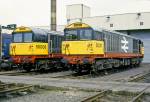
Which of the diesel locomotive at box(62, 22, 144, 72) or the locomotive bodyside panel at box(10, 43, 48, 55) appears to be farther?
the locomotive bodyside panel at box(10, 43, 48, 55)

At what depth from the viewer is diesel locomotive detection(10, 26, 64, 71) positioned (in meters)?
→ 25.2

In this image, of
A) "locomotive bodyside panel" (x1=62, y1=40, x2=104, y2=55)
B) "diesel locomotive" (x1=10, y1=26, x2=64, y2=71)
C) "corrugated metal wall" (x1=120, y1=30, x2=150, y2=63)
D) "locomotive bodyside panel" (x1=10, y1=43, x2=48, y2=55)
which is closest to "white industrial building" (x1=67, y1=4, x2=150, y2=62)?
"corrugated metal wall" (x1=120, y1=30, x2=150, y2=63)

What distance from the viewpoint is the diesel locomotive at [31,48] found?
25156 mm

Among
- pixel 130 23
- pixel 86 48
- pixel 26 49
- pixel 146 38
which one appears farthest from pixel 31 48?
pixel 146 38

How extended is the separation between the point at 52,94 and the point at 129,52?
19060mm

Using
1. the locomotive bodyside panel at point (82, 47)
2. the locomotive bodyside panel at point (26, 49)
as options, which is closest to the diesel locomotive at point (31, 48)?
the locomotive bodyside panel at point (26, 49)

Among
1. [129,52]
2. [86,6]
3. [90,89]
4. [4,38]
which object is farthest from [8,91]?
[86,6]

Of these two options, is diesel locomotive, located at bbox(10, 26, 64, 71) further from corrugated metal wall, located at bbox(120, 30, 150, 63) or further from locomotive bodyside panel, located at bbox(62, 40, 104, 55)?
corrugated metal wall, located at bbox(120, 30, 150, 63)

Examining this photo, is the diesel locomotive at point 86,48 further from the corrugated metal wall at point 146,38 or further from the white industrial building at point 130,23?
the corrugated metal wall at point 146,38

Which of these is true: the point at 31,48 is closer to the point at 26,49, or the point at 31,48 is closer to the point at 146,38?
the point at 26,49

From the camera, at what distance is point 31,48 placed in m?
25.2

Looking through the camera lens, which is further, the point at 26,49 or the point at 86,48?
the point at 26,49

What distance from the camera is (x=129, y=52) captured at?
32.0m

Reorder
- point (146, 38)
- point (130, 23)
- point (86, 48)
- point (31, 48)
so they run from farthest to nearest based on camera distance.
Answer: point (146, 38), point (130, 23), point (31, 48), point (86, 48)
